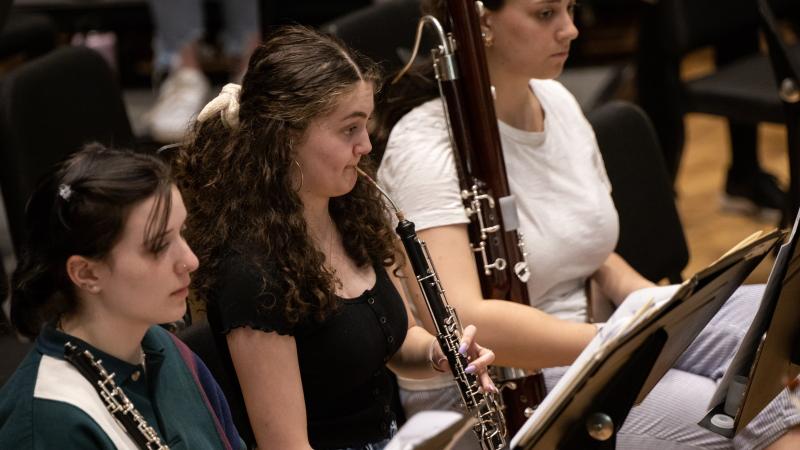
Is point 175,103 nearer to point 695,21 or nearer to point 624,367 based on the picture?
point 695,21

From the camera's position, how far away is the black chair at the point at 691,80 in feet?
10.7

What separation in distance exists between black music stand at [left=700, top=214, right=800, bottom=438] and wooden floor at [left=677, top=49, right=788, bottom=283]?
4.81 feet

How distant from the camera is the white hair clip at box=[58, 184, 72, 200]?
1302 millimetres

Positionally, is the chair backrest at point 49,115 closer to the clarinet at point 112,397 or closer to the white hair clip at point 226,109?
the white hair clip at point 226,109

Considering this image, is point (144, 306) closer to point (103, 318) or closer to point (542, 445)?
point (103, 318)

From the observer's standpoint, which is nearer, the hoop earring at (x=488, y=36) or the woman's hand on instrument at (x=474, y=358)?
the woman's hand on instrument at (x=474, y=358)

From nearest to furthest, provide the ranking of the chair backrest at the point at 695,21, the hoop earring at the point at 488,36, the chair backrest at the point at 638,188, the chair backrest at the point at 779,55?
the hoop earring at the point at 488,36, the chair backrest at the point at 638,188, the chair backrest at the point at 779,55, the chair backrest at the point at 695,21

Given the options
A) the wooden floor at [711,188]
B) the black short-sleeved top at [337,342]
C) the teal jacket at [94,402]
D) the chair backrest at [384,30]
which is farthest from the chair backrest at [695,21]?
the teal jacket at [94,402]

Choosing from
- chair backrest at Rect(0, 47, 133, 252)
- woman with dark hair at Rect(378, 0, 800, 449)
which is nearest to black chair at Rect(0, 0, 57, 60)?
Answer: chair backrest at Rect(0, 47, 133, 252)

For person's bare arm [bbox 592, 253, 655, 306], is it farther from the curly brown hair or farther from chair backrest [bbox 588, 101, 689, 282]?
the curly brown hair

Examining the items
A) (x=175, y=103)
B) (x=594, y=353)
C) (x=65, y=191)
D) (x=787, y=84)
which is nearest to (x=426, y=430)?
(x=594, y=353)

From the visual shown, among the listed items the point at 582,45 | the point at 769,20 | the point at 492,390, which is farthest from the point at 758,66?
the point at 492,390

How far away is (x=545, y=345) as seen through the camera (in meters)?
1.92

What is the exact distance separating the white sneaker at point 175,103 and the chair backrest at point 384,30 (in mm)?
1400
